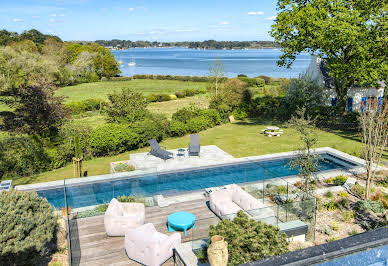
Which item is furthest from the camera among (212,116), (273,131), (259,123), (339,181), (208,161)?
(259,123)

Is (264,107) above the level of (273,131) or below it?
above

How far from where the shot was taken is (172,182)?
13.5 meters

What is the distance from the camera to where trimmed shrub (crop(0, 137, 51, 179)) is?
14.2 m

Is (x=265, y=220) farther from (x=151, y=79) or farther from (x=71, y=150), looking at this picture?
(x=151, y=79)

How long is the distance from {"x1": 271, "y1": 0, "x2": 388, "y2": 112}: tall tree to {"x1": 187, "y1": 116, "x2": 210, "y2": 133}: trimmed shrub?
726 centimetres

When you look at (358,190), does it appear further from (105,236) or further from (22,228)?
(22,228)

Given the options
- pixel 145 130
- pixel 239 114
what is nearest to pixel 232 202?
pixel 145 130

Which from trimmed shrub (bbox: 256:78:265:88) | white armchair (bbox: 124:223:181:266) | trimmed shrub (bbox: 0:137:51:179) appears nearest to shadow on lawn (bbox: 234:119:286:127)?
trimmed shrub (bbox: 0:137:51:179)

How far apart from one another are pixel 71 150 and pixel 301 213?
11.6 meters

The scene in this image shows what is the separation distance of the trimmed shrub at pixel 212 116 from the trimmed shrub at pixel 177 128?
2.46 metres

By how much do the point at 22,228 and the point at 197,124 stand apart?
51.1 ft

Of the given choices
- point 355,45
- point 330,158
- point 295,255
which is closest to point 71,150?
point 330,158

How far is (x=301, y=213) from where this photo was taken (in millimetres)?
8781

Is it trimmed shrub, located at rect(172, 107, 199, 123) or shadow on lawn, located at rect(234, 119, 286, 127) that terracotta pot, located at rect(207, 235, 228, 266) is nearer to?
trimmed shrub, located at rect(172, 107, 199, 123)
